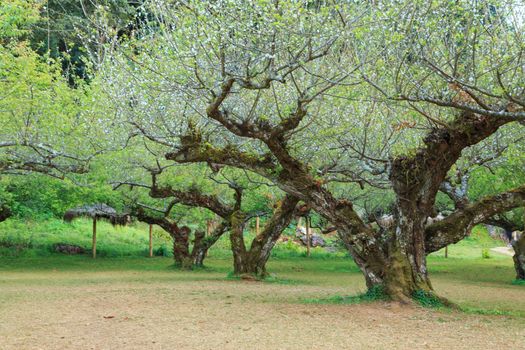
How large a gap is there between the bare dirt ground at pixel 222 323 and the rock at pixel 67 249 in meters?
13.5

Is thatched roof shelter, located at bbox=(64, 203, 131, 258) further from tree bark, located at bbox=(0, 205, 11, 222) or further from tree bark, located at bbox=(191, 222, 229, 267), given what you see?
tree bark, located at bbox=(191, 222, 229, 267)

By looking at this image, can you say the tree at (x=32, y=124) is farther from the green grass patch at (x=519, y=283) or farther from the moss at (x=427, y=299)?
the green grass patch at (x=519, y=283)

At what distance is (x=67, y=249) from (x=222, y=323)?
19680 millimetres

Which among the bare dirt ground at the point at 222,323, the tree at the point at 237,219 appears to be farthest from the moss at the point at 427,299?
the tree at the point at 237,219

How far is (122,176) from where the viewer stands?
17.4 metres

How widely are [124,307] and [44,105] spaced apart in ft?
22.2

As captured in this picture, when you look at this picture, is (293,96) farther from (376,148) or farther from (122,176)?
(122,176)

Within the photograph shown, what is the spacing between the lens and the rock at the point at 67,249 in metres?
25.9

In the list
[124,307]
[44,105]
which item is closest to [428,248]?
[124,307]

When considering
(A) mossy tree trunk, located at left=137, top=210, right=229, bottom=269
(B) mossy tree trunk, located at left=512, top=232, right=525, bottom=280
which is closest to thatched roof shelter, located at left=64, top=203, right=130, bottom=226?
(A) mossy tree trunk, located at left=137, top=210, right=229, bottom=269

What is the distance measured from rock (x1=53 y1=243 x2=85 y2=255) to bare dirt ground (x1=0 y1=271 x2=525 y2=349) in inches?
533

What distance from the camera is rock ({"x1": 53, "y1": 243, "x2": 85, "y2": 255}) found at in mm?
25938

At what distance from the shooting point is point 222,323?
8.31m

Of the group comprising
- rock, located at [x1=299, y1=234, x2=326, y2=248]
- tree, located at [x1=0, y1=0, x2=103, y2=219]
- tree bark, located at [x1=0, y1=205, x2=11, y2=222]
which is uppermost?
tree, located at [x1=0, y1=0, x2=103, y2=219]
